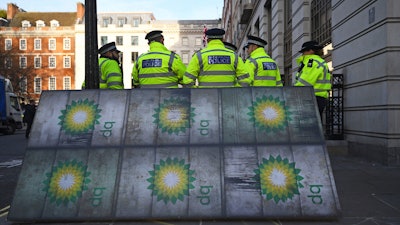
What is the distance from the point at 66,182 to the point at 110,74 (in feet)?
9.40

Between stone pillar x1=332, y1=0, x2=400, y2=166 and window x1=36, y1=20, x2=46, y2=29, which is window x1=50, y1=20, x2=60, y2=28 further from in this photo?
stone pillar x1=332, y1=0, x2=400, y2=166

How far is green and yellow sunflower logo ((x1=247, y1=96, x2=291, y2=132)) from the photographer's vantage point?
4.77m

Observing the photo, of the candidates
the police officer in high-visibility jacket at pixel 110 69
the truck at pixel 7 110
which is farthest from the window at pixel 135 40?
the police officer in high-visibility jacket at pixel 110 69

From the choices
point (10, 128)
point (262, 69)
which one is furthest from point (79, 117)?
point (10, 128)

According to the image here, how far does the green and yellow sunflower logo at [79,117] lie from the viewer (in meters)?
4.83

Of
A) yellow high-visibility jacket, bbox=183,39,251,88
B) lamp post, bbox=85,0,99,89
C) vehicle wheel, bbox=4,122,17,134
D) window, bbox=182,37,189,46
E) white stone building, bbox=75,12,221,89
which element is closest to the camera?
yellow high-visibility jacket, bbox=183,39,251,88

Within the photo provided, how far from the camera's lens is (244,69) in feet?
19.7

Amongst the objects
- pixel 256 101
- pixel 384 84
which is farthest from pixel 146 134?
pixel 384 84

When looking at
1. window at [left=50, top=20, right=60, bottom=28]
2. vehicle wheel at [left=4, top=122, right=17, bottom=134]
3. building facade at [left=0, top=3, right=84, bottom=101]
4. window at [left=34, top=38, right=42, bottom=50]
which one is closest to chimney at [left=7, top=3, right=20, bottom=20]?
building facade at [left=0, top=3, right=84, bottom=101]

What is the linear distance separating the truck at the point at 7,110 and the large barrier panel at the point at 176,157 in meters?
19.6

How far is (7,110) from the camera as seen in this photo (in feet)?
75.5

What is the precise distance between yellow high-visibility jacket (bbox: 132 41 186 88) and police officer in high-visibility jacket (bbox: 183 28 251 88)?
13.6 inches

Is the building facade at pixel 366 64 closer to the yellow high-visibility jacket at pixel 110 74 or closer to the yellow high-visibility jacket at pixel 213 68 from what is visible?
the yellow high-visibility jacket at pixel 213 68

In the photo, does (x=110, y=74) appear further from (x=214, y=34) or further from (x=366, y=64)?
(x=366, y=64)
